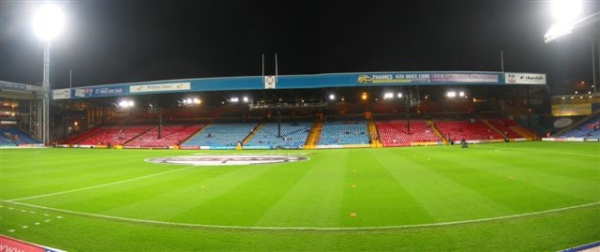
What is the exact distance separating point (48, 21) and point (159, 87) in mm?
13350

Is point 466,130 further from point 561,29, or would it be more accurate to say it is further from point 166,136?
point 166,136

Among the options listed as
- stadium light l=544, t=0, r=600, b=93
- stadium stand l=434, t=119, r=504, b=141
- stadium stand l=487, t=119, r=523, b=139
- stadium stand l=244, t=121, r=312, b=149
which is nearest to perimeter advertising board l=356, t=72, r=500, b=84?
stadium stand l=434, t=119, r=504, b=141

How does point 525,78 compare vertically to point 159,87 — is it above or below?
below

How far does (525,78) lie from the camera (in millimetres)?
42938

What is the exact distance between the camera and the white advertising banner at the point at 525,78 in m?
42.5

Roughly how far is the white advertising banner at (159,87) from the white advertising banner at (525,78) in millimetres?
38845

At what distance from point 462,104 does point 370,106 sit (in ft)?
45.5

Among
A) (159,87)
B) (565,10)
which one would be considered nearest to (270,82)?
(159,87)

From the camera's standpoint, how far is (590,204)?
27.6 ft

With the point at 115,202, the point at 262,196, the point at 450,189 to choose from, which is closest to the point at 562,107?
the point at 450,189

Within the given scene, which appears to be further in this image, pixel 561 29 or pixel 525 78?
pixel 525 78

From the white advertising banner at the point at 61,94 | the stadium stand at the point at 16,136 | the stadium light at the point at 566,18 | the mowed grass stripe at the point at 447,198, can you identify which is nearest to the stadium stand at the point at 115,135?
the white advertising banner at the point at 61,94

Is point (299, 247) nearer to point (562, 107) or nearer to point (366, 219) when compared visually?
point (366, 219)

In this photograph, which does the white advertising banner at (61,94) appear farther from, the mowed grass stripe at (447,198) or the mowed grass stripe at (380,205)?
the mowed grass stripe at (447,198)
